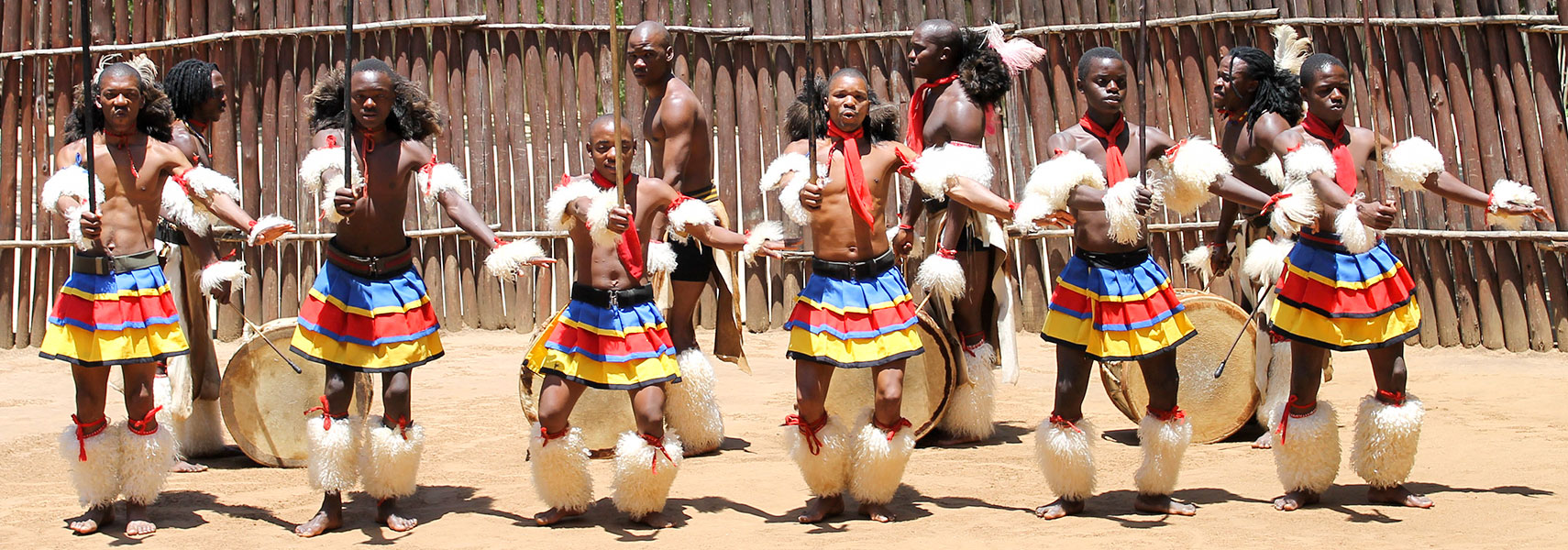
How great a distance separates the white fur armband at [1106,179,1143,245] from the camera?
16.5 feet

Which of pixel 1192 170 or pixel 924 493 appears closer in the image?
pixel 1192 170

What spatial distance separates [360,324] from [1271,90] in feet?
12.7

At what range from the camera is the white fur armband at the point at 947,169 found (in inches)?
211

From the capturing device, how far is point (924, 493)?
19.3ft

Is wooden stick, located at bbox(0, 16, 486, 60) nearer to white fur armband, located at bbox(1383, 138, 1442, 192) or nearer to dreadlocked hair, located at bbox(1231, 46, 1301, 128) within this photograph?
dreadlocked hair, located at bbox(1231, 46, 1301, 128)

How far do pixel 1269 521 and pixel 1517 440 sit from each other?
6.72 ft

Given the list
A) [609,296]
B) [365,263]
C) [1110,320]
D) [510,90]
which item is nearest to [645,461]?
[609,296]

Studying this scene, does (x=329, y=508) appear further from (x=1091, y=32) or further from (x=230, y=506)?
(x=1091, y=32)

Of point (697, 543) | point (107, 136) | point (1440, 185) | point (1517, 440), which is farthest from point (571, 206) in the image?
point (1517, 440)

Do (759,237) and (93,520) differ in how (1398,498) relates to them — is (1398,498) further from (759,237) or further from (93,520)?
(93,520)

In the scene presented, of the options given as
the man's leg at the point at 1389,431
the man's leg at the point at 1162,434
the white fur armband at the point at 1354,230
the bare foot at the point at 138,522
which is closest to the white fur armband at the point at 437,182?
the bare foot at the point at 138,522

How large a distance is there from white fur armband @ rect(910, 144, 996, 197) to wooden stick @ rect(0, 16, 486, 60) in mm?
5412

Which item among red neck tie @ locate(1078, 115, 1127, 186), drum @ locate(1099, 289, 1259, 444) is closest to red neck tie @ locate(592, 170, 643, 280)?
red neck tie @ locate(1078, 115, 1127, 186)

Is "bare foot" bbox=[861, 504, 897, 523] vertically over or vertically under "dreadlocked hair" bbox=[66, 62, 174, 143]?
under
